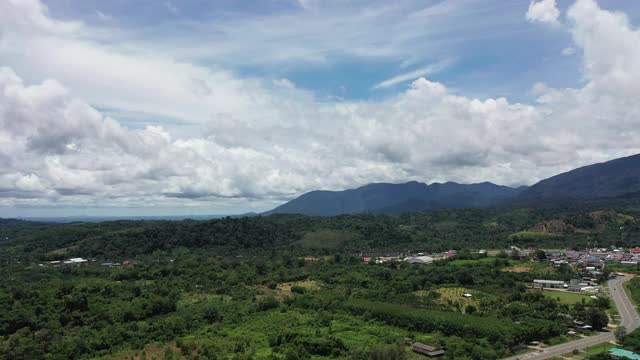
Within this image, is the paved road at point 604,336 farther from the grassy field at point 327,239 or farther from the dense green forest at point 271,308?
the grassy field at point 327,239

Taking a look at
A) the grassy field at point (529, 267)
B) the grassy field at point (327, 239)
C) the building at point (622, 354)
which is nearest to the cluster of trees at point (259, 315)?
the building at point (622, 354)

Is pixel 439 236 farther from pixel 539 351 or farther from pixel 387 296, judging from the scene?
pixel 539 351

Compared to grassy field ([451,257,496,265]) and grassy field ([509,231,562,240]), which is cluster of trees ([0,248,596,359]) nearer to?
grassy field ([451,257,496,265])

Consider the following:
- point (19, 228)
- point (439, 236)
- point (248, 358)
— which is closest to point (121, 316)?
point (248, 358)

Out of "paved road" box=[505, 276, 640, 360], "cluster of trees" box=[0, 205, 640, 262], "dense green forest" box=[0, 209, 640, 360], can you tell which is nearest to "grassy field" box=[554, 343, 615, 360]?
"paved road" box=[505, 276, 640, 360]

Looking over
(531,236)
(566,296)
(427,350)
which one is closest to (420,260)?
(566,296)
